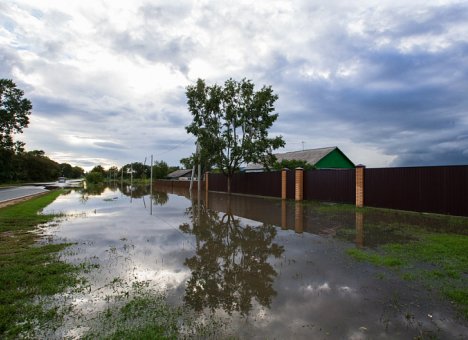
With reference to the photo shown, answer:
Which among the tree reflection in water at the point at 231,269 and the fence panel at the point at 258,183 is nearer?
the tree reflection in water at the point at 231,269

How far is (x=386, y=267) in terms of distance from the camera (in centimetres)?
526

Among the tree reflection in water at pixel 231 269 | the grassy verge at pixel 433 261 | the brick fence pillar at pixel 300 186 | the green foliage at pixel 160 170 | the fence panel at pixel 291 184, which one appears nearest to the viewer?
the tree reflection in water at pixel 231 269

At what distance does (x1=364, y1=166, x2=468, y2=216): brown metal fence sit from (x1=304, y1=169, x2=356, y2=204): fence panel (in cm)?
97

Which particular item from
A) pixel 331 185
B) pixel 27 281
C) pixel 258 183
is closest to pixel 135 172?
pixel 258 183

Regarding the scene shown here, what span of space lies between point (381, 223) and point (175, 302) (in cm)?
828

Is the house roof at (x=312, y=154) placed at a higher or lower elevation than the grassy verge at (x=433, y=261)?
higher

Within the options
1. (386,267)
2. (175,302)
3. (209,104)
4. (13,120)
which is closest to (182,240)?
(175,302)

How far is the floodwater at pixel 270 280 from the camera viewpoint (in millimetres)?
3270

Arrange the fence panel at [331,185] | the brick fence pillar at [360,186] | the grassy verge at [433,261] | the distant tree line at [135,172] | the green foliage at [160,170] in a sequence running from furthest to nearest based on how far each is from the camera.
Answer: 1. the green foliage at [160,170]
2. the distant tree line at [135,172]
3. the fence panel at [331,185]
4. the brick fence pillar at [360,186]
5. the grassy verge at [433,261]

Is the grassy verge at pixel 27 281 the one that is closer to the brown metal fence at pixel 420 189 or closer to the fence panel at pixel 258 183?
the brown metal fence at pixel 420 189

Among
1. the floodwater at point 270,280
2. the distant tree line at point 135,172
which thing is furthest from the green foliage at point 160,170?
the floodwater at point 270,280

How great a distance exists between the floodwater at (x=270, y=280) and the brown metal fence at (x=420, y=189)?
13.0ft

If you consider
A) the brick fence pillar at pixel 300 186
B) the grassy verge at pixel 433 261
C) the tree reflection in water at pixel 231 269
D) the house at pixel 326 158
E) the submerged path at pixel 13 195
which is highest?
the house at pixel 326 158

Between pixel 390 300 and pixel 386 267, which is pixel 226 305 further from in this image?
pixel 386 267
